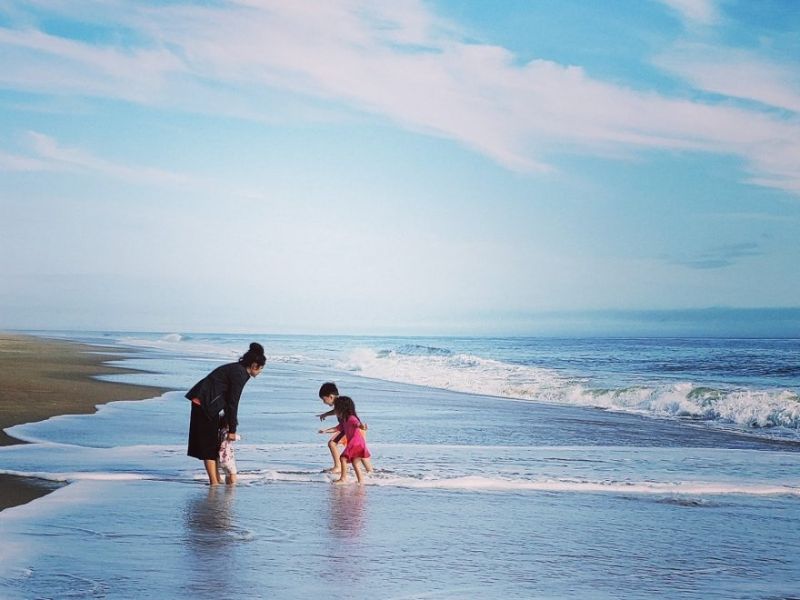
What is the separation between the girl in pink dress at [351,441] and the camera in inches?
395

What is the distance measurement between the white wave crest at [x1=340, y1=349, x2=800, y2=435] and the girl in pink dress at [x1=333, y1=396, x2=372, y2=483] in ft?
35.7

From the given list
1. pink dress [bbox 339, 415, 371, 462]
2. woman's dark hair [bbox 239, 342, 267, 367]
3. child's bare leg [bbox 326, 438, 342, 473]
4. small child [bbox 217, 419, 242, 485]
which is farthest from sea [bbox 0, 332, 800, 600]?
woman's dark hair [bbox 239, 342, 267, 367]

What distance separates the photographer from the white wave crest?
64.2ft

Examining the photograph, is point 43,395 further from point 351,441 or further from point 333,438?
point 351,441

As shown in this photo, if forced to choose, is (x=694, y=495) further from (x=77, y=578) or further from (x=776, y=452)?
Result: (x=77, y=578)

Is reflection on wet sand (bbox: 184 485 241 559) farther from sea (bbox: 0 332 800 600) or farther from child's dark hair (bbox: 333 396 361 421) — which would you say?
child's dark hair (bbox: 333 396 361 421)

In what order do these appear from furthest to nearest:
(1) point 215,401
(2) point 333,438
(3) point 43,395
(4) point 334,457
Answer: (3) point 43,395 → (2) point 333,438 → (4) point 334,457 → (1) point 215,401

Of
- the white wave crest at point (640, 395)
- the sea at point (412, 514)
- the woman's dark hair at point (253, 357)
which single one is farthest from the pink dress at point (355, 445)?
the white wave crest at point (640, 395)

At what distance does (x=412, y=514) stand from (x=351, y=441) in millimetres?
2233

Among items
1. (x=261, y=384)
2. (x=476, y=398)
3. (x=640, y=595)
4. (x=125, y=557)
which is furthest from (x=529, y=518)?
(x=261, y=384)

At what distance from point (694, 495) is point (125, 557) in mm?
6047

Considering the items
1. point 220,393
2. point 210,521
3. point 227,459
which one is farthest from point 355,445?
point 210,521

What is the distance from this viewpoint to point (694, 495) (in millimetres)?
9555

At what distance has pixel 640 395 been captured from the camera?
82.4 ft
